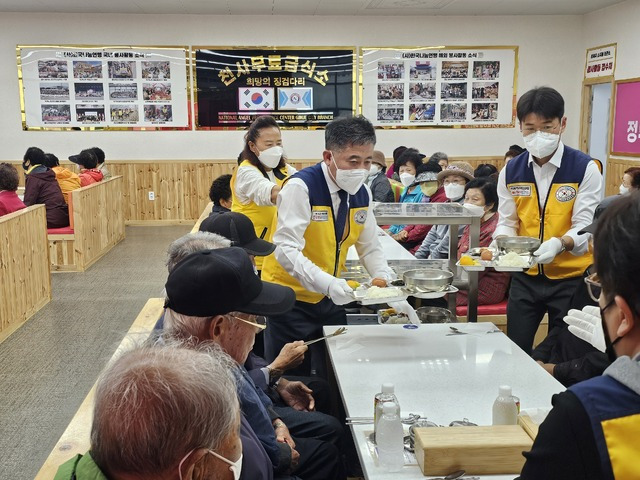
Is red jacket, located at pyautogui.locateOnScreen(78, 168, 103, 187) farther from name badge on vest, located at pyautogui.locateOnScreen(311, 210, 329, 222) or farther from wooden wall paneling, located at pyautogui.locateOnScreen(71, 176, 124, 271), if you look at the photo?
name badge on vest, located at pyautogui.locateOnScreen(311, 210, 329, 222)

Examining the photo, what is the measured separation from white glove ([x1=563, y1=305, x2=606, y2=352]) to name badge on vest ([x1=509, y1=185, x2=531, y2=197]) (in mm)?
1233

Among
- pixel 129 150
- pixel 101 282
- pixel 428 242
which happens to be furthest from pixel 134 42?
pixel 428 242

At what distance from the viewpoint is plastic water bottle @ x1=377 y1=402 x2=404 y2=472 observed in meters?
1.57

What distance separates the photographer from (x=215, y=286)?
1.58 m

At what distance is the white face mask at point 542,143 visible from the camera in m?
2.93

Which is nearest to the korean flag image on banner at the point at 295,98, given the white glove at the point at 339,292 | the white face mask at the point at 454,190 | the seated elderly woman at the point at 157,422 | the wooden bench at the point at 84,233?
the wooden bench at the point at 84,233

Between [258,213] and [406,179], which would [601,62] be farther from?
[258,213]

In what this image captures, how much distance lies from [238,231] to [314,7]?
22.6ft

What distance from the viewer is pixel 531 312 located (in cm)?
299

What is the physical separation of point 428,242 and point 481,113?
5.92m

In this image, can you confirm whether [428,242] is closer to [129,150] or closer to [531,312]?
[531,312]

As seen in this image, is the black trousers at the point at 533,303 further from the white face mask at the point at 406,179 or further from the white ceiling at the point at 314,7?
the white ceiling at the point at 314,7

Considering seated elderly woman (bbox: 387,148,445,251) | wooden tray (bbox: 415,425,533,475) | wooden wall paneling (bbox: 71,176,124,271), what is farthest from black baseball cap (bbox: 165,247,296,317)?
wooden wall paneling (bbox: 71,176,124,271)

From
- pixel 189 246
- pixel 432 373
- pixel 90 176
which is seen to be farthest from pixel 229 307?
pixel 90 176
